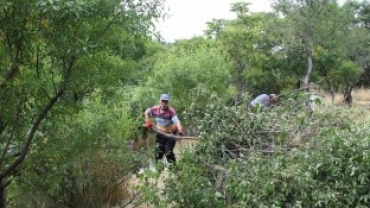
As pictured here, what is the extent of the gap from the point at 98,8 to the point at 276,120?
201 cm

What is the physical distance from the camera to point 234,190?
429cm

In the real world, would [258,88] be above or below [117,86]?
below

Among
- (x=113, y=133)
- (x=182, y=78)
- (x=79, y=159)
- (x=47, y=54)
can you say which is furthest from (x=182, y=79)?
(x=47, y=54)

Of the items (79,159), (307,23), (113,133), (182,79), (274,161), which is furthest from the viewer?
(307,23)

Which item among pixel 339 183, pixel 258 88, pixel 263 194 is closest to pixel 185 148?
pixel 263 194

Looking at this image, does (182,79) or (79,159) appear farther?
(182,79)

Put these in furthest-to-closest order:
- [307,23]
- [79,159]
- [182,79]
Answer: [307,23] → [182,79] → [79,159]

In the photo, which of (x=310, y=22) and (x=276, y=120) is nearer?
(x=276, y=120)

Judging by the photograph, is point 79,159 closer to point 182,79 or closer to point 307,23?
point 182,79

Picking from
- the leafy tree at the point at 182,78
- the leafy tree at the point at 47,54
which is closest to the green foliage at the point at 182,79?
the leafy tree at the point at 182,78

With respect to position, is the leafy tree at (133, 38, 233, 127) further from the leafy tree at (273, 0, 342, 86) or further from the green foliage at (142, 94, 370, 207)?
the green foliage at (142, 94, 370, 207)

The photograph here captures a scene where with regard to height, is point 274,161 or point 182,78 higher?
point 274,161

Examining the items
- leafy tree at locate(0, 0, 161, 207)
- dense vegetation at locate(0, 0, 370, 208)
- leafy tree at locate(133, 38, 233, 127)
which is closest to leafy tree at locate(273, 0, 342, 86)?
leafy tree at locate(133, 38, 233, 127)

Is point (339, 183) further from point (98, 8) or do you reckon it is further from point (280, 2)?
point (280, 2)
